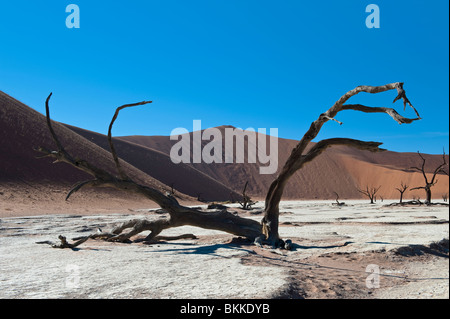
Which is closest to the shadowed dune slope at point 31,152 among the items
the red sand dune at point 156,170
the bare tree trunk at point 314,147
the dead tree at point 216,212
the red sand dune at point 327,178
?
the red sand dune at point 156,170

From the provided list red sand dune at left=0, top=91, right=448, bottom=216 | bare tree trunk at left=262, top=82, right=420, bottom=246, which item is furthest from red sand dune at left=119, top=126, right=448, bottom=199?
bare tree trunk at left=262, top=82, right=420, bottom=246

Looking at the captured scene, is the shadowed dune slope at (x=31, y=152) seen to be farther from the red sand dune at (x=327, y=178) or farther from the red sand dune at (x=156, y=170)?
the red sand dune at (x=327, y=178)

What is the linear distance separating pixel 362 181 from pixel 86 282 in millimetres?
75270

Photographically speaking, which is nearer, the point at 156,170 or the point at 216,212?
the point at 216,212

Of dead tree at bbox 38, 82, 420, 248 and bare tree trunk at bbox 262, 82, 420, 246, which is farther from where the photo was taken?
dead tree at bbox 38, 82, 420, 248

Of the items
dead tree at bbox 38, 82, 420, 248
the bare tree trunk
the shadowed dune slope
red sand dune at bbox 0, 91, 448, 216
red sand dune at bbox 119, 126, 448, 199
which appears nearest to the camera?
the bare tree trunk

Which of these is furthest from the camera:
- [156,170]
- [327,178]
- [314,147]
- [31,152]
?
[327,178]

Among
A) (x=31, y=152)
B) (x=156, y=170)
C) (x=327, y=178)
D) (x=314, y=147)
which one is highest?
(x=31, y=152)

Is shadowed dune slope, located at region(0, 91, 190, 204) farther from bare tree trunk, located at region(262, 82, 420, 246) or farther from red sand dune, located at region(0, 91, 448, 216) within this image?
bare tree trunk, located at region(262, 82, 420, 246)

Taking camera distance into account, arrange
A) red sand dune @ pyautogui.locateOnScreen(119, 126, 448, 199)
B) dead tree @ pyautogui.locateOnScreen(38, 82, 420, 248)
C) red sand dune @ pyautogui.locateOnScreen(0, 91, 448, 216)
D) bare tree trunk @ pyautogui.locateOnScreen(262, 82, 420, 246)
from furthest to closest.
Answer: red sand dune @ pyautogui.locateOnScreen(119, 126, 448, 199) → red sand dune @ pyautogui.locateOnScreen(0, 91, 448, 216) → dead tree @ pyautogui.locateOnScreen(38, 82, 420, 248) → bare tree trunk @ pyautogui.locateOnScreen(262, 82, 420, 246)

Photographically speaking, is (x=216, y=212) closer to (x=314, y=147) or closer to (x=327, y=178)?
(x=314, y=147)

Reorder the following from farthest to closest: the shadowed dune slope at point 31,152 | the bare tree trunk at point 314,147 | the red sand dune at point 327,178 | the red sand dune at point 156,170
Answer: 1. the red sand dune at point 327,178
2. the red sand dune at point 156,170
3. the shadowed dune slope at point 31,152
4. the bare tree trunk at point 314,147

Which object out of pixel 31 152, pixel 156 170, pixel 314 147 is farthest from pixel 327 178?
pixel 314 147

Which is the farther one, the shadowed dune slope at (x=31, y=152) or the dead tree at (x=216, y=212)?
Result: the shadowed dune slope at (x=31, y=152)
